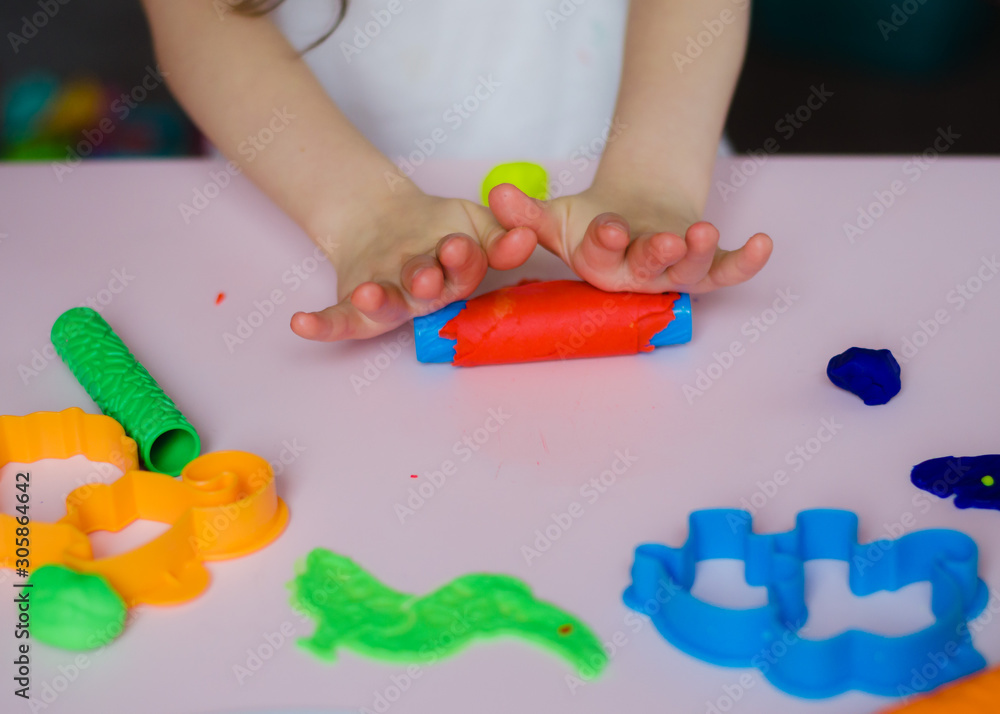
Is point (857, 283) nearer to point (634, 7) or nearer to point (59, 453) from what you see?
point (634, 7)

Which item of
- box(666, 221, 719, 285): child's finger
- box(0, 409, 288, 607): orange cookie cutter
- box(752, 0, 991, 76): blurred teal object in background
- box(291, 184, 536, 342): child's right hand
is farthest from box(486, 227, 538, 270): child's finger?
box(752, 0, 991, 76): blurred teal object in background

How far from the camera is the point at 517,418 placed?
2.29 feet

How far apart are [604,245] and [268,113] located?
1.34 ft

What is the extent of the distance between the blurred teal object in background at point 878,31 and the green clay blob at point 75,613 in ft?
7.48

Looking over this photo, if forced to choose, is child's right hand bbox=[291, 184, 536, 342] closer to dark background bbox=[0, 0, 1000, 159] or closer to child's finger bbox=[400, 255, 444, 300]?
child's finger bbox=[400, 255, 444, 300]

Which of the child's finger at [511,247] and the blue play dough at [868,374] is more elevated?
the blue play dough at [868,374]

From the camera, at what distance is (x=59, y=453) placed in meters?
0.66

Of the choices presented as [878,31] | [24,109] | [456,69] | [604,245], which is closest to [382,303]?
[604,245]

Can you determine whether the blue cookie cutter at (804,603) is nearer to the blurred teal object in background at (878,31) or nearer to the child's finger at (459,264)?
the child's finger at (459,264)

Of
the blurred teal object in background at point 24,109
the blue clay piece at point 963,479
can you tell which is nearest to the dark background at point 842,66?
the blurred teal object in background at point 24,109

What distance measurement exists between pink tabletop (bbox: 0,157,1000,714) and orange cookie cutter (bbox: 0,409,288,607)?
0.5 inches

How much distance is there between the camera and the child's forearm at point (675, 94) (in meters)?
0.88

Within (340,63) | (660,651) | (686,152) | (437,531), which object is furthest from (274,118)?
(660,651)

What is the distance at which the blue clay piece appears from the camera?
24.0 inches
